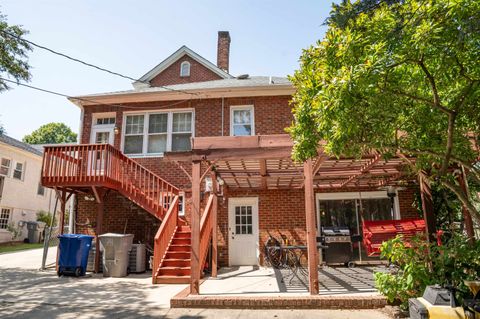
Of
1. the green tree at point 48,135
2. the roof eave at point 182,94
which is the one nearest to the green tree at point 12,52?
the roof eave at point 182,94

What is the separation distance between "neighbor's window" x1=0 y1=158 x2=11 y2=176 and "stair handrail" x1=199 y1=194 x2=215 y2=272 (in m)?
15.3

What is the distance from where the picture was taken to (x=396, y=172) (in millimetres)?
8211

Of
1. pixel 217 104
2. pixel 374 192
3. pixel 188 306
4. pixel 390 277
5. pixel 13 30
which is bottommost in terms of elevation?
pixel 188 306

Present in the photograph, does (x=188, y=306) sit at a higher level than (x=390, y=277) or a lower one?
lower

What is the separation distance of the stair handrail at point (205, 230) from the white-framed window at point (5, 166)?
50.4 ft

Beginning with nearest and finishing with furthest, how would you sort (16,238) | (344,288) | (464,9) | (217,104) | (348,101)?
(464,9) < (348,101) < (344,288) < (217,104) < (16,238)

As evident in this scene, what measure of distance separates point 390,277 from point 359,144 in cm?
245

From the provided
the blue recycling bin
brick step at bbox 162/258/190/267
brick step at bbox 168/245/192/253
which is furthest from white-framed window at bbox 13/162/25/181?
brick step at bbox 162/258/190/267

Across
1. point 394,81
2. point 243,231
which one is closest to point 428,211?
point 394,81

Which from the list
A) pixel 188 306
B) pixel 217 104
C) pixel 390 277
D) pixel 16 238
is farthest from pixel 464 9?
pixel 16 238

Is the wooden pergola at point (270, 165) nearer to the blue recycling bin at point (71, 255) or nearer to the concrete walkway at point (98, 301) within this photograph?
the concrete walkway at point (98, 301)

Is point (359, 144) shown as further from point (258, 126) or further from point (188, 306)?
point (258, 126)

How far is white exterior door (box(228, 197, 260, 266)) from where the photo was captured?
997 cm

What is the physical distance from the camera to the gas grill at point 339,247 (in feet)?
31.2
